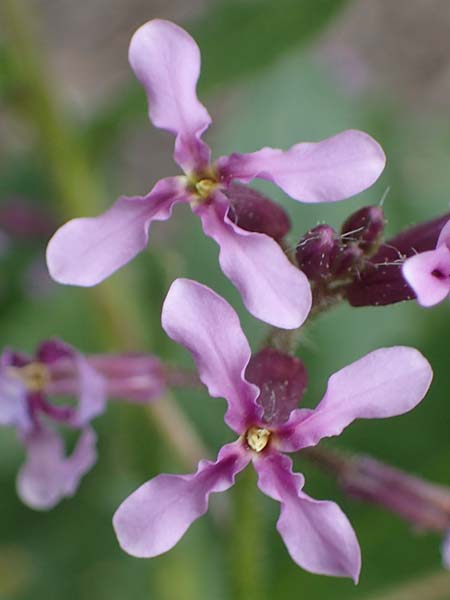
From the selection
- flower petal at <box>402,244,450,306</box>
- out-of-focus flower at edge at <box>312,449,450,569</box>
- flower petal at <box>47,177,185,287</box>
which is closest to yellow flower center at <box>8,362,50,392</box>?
flower petal at <box>47,177,185,287</box>

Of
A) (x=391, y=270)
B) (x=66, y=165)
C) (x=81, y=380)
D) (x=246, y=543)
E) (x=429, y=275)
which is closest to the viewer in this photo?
(x=429, y=275)

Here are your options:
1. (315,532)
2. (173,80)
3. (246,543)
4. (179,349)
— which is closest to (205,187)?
(173,80)

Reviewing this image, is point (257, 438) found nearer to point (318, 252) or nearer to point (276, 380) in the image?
point (276, 380)

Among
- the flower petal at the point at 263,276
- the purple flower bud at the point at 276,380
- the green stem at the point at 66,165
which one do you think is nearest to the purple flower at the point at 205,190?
the flower petal at the point at 263,276

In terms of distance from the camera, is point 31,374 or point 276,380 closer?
point 276,380

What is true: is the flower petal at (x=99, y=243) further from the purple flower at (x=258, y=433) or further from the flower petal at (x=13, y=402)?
the flower petal at (x=13, y=402)

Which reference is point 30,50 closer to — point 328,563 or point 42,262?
point 42,262
